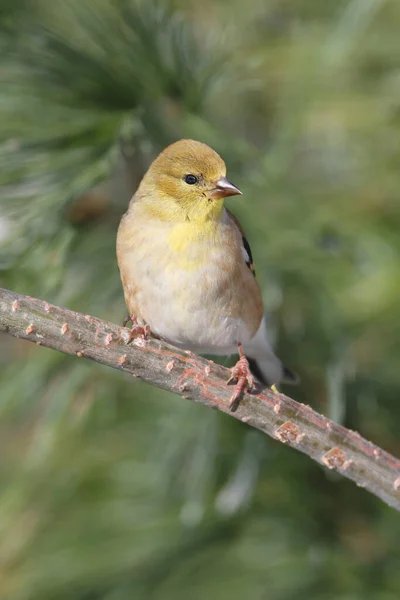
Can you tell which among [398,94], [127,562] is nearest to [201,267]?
[398,94]

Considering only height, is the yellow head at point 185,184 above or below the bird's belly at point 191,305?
above

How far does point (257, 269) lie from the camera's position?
2.25 m

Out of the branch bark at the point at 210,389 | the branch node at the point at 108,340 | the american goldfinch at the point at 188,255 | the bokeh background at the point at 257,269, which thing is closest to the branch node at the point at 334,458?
the branch bark at the point at 210,389

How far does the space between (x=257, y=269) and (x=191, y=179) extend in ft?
0.98

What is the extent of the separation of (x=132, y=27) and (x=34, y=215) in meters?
0.56

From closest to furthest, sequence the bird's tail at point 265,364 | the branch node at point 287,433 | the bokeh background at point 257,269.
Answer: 1. the branch node at point 287,433
2. the bokeh background at point 257,269
3. the bird's tail at point 265,364

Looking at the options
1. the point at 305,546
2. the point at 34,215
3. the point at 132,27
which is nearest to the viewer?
the point at 34,215

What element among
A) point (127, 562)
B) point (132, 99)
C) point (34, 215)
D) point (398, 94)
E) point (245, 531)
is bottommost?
point (127, 562)

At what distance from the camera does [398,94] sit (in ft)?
8.08

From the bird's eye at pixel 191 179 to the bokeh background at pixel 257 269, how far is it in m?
0.12

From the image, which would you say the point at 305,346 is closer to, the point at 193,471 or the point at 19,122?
the point at 193,471

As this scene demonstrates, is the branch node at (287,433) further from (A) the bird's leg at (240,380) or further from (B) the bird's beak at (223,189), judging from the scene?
(B) the bird's beak at (223,189)

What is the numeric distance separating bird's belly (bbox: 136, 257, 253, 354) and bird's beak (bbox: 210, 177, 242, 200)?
0.18 metres

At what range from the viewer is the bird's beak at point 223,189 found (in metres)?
2.12
